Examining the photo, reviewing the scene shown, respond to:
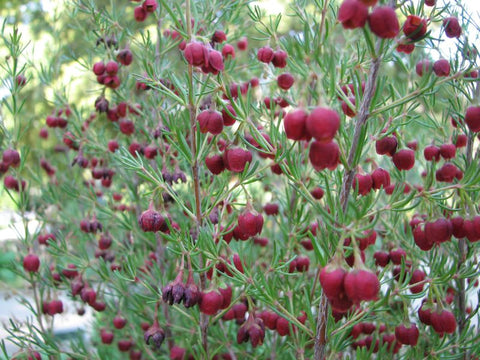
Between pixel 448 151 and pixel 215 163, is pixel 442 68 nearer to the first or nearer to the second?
pixel 448 151

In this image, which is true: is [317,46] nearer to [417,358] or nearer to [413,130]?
[417,358]

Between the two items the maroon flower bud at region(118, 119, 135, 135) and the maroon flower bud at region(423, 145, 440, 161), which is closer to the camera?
the maroon flower bud at region(423, 145, 440, 161)

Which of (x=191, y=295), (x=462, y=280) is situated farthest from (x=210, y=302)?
(x=462, y=280)

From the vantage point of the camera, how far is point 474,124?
1025 mm

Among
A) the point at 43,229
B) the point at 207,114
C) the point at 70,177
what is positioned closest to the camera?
the point at 207,114

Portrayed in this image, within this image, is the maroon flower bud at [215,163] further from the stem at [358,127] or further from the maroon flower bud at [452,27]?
the maroon flower bud at [452,27]

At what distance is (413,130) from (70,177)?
1681 millimetres

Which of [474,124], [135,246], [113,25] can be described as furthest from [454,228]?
[135,246]

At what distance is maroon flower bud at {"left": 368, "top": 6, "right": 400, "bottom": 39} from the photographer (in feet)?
2.07

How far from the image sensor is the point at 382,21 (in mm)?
629

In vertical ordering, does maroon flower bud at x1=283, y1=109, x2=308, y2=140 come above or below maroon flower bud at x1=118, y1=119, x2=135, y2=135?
below

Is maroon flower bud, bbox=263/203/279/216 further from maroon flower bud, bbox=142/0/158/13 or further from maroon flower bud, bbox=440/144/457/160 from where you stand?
maroon flower bud, bbox=142/0/158/13

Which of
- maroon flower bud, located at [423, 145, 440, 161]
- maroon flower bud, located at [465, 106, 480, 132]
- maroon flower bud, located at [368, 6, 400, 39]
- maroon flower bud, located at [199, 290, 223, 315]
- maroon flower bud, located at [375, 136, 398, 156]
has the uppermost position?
maroon flower bud, located at [368, 6, 400, 39]

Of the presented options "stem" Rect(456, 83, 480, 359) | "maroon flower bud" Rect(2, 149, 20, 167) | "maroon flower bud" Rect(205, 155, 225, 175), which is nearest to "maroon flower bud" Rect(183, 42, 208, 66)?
"maroon flower bud" Rect(205, 155, 225, 175)
